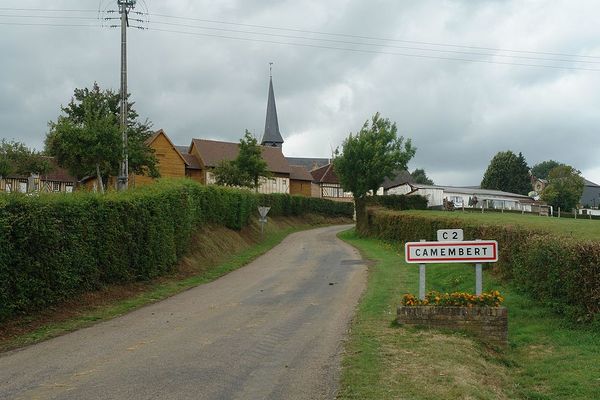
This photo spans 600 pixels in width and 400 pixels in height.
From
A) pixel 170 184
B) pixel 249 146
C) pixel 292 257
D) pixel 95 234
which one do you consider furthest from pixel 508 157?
pixel 95 234

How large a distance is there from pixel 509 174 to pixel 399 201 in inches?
2277

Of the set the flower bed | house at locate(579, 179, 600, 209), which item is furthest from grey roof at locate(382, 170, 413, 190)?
the flower bed

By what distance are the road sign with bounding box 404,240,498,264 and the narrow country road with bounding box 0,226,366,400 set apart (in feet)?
6.58

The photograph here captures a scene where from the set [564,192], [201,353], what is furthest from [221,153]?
[201,353]

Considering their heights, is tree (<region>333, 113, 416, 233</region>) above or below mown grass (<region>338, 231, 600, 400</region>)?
above

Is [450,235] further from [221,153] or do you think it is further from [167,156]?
[221,153]

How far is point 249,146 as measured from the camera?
53.5 meters

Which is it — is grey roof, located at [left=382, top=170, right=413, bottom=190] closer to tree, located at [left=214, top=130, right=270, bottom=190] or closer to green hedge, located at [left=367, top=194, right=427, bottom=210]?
green hedge, located at [left=367, top=194, right=427, bottom=210]

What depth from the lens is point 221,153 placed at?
2943 inches

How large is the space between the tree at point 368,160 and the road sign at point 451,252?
122 ft

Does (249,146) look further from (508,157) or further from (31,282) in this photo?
(508,157)

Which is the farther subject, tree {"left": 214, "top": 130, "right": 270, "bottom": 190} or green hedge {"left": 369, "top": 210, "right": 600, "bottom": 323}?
tree {"left": 214, "top": 130, "right": 270, "bottom": 190}

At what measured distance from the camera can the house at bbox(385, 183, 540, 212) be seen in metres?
71.8

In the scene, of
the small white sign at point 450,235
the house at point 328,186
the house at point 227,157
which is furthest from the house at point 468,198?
the small white sign at point 450,235
